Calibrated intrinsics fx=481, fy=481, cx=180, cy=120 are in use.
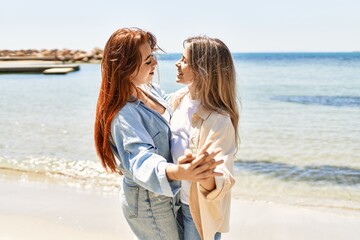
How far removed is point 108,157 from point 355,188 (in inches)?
193

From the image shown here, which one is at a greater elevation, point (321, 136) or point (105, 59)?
point (105, 59)

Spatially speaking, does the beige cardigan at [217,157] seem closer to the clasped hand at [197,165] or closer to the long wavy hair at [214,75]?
the long wavy hair at [214,75]

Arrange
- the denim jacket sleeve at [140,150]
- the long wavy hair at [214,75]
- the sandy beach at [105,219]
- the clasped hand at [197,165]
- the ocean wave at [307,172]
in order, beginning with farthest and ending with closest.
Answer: the ocean wave at [307,172] → the sandy beach at [105,219] → the long wavy hair at [214,75] → the denim jacket sleeve at [140,150] → the clasped hand at [197,165]

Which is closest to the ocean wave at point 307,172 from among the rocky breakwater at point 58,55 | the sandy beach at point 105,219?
the sandy beach at point 105,219

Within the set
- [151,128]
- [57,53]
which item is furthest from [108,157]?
[57,53]

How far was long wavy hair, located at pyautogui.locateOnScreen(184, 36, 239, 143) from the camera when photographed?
2096 millimetres

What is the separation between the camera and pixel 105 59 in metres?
2.03

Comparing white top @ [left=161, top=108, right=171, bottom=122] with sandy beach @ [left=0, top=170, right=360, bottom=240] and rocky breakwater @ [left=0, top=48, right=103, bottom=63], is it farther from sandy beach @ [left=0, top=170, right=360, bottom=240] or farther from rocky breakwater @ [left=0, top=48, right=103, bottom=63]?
rocky breakwater @ [left=0, top=48, right=103, bottom=63]

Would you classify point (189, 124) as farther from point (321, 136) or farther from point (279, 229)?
point (321, 136)

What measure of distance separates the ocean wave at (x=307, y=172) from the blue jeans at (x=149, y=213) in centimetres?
458

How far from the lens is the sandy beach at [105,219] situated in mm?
4500

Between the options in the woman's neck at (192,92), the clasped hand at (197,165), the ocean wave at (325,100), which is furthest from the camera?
the ocean wave at (325,100)

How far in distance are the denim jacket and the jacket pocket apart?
0.09ft

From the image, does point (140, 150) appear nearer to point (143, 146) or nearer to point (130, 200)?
point (143, 146)
